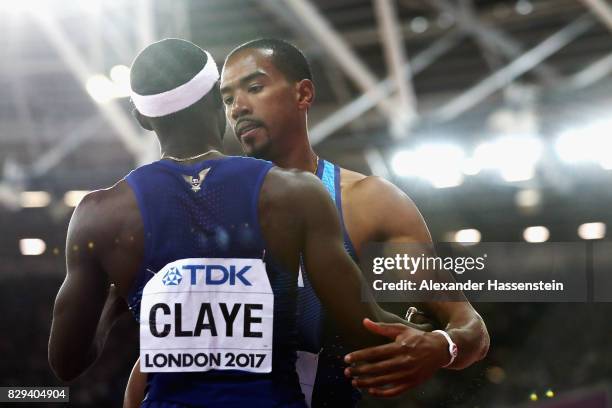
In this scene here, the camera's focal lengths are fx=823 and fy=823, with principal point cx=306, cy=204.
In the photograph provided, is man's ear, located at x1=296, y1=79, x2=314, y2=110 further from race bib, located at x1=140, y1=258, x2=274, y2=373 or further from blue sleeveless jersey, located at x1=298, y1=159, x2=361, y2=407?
race bib, located at x1=140, y1=258, x2=274, y2=373

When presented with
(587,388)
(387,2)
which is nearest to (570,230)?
(587,388)

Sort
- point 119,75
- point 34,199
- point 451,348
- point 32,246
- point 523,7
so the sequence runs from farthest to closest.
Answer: point 34,199 < point 32,246 < point 523,7 < point 119,75 < point 451,348

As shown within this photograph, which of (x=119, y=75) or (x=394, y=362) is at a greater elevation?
(x=119, y=75)

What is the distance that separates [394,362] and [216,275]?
1.91 ft

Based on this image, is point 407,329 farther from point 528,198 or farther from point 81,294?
point 528,198

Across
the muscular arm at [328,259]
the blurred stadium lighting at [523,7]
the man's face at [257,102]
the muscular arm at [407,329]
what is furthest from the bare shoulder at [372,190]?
the blurred stadium lighting at [523,7]

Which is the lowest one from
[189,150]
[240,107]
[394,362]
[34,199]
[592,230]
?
[394,362]

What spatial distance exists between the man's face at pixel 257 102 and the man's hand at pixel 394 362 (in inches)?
40.1

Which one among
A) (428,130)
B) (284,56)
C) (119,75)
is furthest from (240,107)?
(119,75)

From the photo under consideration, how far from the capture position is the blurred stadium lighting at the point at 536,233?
8234 millimetres

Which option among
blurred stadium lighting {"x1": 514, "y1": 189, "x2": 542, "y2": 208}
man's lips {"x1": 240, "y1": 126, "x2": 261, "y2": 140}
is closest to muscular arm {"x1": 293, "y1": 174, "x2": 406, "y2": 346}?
man's lips {"x1": 240, "y1": 126, "x2": 261, "y2": 140}

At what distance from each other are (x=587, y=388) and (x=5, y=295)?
705 centimetres

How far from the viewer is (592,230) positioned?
827cm

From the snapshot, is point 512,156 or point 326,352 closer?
point 326,352
